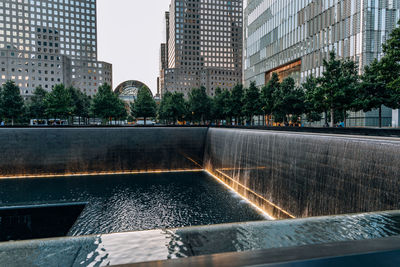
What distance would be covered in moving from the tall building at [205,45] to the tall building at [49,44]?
3727 centimetres

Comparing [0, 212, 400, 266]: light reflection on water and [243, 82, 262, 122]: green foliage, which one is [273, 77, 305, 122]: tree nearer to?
[243, 82, 262, 122]: green foliage

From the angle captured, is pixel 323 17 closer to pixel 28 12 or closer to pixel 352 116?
pixel 352 116

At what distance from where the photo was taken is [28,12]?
9881 cm

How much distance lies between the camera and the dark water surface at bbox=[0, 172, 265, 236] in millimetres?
10492

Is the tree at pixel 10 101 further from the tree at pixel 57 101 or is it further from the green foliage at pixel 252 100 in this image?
the green foliage at pixel 252 100

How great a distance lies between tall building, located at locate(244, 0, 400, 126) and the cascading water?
25.9m

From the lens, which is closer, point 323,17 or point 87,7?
point 323,17

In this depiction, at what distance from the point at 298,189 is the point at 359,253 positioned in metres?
8.57

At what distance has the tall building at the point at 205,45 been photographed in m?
129

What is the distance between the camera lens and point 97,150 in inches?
871

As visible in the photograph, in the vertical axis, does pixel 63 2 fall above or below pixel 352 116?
above

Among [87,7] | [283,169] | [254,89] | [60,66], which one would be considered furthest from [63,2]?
[283,169]

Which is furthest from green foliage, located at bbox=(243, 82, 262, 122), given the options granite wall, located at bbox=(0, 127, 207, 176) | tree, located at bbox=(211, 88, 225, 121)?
A: granite wall, located at bbox=(0, 127, 207, 176)

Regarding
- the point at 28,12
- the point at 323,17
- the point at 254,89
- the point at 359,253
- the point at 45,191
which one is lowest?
the point at 45,191
